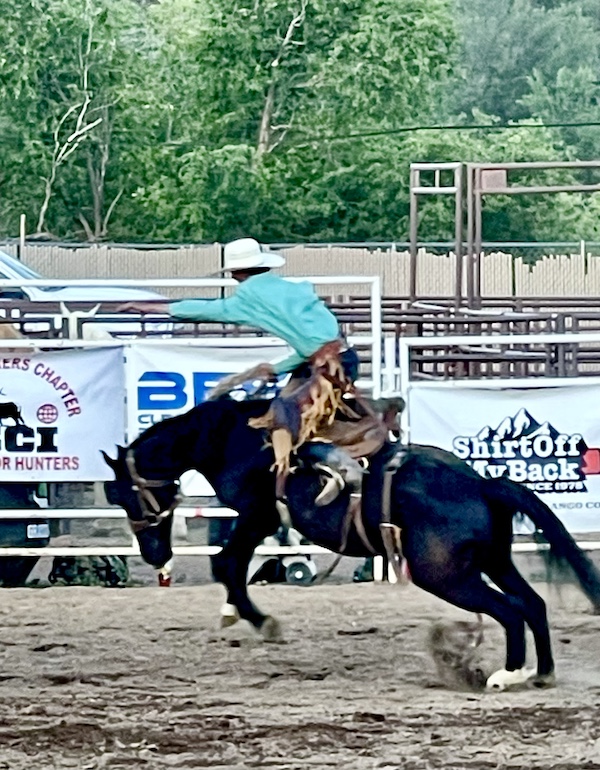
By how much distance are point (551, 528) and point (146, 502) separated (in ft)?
5.99

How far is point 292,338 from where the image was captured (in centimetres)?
659

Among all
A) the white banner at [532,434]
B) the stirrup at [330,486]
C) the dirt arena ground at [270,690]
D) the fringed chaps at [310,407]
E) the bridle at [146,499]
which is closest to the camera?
the dirt arena ground at [270,690]

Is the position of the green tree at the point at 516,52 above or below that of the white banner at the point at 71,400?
above

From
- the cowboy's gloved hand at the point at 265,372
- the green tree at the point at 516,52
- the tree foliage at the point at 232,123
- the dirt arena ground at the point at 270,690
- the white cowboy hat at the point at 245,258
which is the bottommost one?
the dirt arena ground at the point at 270,690

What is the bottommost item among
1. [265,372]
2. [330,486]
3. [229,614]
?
[229,614]

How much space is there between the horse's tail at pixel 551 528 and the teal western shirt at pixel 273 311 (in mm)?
911

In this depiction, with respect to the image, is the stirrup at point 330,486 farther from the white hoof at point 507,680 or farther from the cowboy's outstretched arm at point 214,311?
→ the white hoof at point 507,680

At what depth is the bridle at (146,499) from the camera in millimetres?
7141

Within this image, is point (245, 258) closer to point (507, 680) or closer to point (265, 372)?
point (265, 372)

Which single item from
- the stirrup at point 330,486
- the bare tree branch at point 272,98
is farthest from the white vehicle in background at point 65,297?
the bare tree branch at point 272,98

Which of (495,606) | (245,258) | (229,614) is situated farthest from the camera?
(229,614)

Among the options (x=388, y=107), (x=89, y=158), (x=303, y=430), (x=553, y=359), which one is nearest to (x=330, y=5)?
(x=388, y=107)

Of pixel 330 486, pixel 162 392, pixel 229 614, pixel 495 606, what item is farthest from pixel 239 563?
pixel 162 392

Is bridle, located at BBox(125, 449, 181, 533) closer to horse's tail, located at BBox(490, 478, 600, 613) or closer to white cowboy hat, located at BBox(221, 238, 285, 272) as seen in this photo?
white cowboy hat, located at BBox(221, 238, 285, 272)
